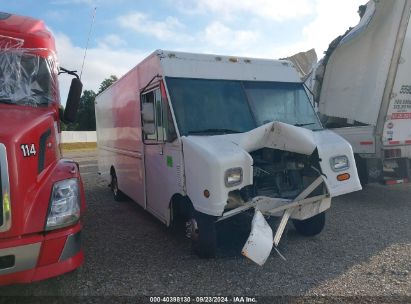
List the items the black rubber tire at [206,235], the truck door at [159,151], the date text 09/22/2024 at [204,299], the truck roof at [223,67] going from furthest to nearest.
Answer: the truck roof at [223,67] < the truck door at [159,151] < the black rubber tire at [206,235] < the date text 09/22/2024 at [204,299]

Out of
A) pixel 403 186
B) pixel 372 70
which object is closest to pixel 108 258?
pixel 372 70

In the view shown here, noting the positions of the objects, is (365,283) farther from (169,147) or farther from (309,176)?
(169,147)

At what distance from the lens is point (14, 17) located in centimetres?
506

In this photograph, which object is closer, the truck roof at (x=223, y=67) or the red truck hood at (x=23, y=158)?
the red truck hood at (x=23, y=158)

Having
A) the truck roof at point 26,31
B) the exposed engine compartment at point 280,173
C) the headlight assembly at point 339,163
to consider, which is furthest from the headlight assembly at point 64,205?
the headlight assembly at point 339,163

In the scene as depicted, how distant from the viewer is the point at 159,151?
5.81 m

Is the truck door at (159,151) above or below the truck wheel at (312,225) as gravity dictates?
above

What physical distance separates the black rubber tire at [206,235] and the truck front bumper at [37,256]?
1626 millimetres

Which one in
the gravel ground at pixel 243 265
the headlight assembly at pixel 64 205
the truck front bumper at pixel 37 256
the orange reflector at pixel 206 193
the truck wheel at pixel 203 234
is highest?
the headlight assembly at pixel 64 205

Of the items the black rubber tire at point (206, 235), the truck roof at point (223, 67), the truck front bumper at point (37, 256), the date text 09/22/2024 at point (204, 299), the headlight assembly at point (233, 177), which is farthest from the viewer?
the truck roof at point (223, 67)

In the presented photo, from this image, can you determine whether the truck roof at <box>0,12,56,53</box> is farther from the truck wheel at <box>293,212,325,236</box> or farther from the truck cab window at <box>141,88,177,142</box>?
the truck wheel at <box>293,212,325,236</box>

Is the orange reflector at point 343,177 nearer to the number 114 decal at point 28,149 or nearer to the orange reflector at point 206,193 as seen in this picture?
the orange reflector at point 206,193

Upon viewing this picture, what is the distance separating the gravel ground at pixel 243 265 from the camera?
4.15m

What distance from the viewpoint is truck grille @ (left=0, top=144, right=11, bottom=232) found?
10.7 ft
